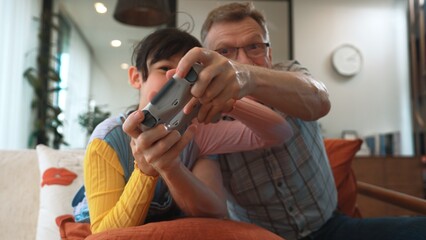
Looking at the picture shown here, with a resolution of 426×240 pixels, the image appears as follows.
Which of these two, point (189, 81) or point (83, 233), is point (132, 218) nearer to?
point (83, 233)

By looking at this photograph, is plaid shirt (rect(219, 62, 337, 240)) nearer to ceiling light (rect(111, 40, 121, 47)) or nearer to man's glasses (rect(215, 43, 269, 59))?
man's glasses (rect(215, 43, 269, 59))

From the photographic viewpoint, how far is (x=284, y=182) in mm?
969

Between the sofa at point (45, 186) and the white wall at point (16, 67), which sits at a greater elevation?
the white wall at point (16, 67)

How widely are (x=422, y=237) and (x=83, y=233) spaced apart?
0.71 meters

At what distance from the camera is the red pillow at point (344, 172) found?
1.27 meters

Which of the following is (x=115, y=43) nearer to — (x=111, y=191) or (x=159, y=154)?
(x=111, y=191)

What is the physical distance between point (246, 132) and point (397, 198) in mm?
518

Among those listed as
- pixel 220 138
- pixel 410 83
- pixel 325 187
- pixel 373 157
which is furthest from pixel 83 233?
pixel 410 83

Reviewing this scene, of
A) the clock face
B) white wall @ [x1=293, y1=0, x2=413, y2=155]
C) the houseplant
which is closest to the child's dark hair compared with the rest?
the houseplant

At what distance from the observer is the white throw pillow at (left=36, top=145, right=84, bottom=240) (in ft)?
3.69

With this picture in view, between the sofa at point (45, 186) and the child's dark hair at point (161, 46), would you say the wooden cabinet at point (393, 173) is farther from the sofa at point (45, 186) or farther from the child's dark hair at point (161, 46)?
the child's dark hair at point (161, 46)

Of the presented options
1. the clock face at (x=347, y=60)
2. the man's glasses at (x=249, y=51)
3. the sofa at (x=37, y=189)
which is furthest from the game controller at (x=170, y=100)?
the clock face at (x=347, y=60)

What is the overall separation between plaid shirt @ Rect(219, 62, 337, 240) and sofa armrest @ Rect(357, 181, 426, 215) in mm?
223

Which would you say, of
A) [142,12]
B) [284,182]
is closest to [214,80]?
[284,182]
